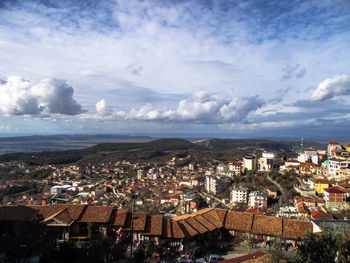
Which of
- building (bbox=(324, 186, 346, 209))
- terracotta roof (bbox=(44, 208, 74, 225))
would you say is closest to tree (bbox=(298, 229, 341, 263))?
terracotta roof (bbox=(44, 208, 74, 225))

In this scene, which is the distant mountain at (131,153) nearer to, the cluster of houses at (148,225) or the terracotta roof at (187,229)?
the cluster of houses at (148,225)

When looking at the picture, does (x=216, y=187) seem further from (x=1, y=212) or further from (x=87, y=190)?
(x=1, y=212)

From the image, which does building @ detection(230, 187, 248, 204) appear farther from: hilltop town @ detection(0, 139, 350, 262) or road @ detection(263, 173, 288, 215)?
road @ detection(263, 173, 288, 215)

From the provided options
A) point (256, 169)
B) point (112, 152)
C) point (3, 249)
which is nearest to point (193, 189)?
point (256, 169)

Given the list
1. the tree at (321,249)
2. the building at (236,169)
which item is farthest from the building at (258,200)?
the tree at (321,249)

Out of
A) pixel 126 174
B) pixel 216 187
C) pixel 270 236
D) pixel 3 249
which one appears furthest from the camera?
pixel 126 174

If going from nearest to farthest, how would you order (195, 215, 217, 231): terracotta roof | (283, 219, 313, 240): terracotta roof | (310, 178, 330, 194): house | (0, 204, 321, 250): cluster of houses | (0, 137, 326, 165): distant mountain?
(0, 204, 321, 250): cluster of houses < (283, 219, 313, 240): terracotta roof < (195, 215, 217, 231): terracotta roof < (310, 178, 330, 194): house < (0, 137, 326, 165): distant mountain
